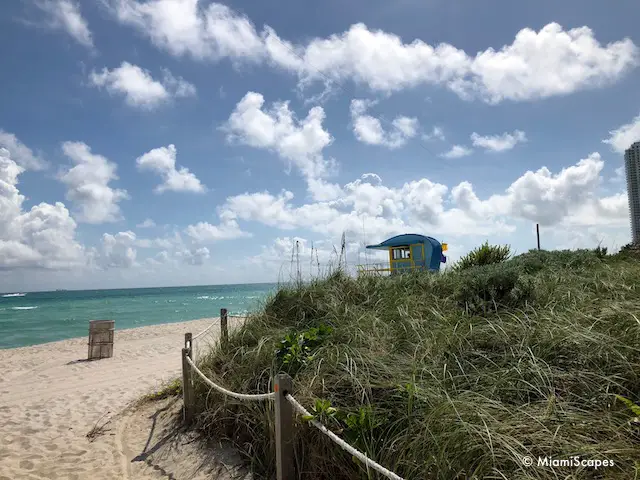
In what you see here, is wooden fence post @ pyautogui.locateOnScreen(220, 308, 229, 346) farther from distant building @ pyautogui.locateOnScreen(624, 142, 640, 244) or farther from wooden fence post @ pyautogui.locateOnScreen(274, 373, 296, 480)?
distant building @ pyautogui.locateOnScreen(624, 142, 640, 244)

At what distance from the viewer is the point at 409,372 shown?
369 cm

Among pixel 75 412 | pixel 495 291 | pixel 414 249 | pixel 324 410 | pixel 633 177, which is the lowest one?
pixel 75 412

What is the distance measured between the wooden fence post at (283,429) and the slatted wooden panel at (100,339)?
11.2m

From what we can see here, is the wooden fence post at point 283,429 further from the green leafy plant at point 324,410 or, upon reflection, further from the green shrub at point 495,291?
the green shrub at point 495,291

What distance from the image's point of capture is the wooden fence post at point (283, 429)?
3209 millimetres

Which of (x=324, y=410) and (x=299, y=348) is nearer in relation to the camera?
(x=324, y=410)

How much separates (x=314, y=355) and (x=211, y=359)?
223 cm

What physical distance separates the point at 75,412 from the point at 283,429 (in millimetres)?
5528

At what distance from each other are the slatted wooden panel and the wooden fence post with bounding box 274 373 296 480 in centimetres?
1123

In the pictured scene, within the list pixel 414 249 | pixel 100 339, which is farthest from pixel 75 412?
pixel 414 249

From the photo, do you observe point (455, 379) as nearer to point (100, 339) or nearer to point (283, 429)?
point (283, 429)

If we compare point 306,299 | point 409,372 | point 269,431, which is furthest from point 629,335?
point 306,299

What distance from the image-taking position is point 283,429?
3.23 m

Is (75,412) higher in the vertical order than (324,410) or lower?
lower
